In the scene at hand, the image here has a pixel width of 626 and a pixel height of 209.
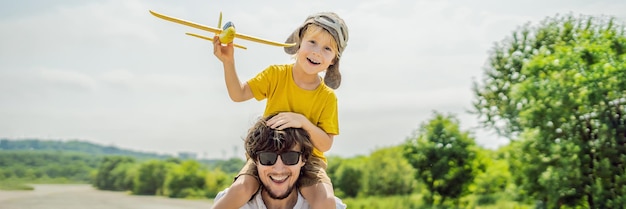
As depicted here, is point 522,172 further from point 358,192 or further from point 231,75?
point 358,192

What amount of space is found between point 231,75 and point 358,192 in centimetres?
2152

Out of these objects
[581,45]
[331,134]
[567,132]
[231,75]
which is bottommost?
[331,134]

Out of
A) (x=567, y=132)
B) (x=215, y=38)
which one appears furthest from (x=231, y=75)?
(x=567, y=132)

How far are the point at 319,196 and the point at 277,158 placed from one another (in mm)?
382

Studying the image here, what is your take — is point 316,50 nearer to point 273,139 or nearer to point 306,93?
point 306,93

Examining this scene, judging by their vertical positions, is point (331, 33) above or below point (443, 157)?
below

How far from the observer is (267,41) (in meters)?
4.52

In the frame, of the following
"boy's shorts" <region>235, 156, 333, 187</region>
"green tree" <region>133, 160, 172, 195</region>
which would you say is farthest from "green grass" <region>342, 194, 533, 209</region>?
"boy's shorts" <region>235, 156, 333, 187</region>

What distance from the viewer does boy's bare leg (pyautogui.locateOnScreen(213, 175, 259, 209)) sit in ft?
14.9

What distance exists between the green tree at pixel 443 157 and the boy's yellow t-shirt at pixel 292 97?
51.1 ft

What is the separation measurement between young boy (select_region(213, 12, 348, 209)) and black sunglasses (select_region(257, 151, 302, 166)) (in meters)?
0.11

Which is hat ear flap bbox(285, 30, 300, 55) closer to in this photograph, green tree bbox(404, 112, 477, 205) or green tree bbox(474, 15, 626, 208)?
green tree bbox(474, 15, 626, 208)

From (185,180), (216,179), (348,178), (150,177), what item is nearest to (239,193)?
(348,178)

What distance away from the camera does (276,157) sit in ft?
14.9
